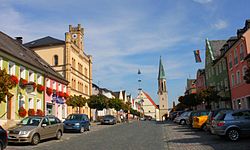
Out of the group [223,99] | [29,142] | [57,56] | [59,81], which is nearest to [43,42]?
[57,56]

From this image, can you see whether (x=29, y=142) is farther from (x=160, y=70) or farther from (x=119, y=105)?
(x=160, y=70)

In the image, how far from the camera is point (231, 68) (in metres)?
37.8

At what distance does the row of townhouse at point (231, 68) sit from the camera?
105 ft

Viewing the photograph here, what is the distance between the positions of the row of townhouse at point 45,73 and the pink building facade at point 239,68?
22142mm

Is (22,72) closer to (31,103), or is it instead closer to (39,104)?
(31,103)

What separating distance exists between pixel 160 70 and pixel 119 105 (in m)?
72.8

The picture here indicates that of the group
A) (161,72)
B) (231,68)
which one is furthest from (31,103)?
(161,72)

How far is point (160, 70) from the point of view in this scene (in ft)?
438

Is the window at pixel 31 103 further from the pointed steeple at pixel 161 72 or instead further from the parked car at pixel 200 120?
the pointed steeple at pixel 161 72

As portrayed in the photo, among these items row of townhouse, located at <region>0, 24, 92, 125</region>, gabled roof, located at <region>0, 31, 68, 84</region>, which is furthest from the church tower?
gabled roof, located at <region>0, 31, 68, 84</region>

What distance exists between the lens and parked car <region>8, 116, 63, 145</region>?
15969 mm

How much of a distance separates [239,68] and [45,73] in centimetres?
→ 2246

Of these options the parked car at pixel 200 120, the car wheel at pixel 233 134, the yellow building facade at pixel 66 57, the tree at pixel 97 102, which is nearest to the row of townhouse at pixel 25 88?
the yellow building facade at pixel 66 57

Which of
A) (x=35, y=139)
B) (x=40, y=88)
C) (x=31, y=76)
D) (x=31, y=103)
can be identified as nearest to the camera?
(x=35, y=139)
